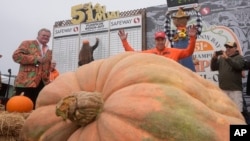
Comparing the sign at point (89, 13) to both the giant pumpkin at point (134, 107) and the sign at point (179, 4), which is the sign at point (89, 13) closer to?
the sign at point (179, 4)

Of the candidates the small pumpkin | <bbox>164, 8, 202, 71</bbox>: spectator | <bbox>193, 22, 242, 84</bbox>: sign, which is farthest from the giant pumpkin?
<bbox>193, 22, 242, 84</bbox>: sign

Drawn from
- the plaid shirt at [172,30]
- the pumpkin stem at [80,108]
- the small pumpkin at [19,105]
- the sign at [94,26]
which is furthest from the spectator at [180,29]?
the pumpkin stem at [80,108]

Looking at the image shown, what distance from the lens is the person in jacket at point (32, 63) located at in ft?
14.6

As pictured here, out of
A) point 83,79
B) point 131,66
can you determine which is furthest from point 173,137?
point 83,79

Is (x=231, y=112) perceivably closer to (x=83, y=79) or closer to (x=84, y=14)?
(x=83, y=79)

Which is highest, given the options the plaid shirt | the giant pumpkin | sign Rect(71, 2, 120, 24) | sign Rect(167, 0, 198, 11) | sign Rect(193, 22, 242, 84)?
sign Rect(71, 2, 120, 24)

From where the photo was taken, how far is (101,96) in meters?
1.65

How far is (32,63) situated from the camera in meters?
4.46

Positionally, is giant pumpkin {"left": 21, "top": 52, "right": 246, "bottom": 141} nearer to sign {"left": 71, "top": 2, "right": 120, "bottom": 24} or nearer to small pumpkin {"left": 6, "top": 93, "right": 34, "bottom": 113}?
small pumpkin {"left": 6, "top": 93, "right": 34, "bottom": 113}

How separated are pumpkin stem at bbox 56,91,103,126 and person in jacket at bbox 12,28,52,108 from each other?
2.99m

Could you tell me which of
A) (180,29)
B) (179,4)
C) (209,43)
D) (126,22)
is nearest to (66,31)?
(126,22)

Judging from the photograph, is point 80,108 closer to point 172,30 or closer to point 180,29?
point 180,29

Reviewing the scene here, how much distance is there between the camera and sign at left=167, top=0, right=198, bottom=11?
21.9 feet

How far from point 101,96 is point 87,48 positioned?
440 cm
